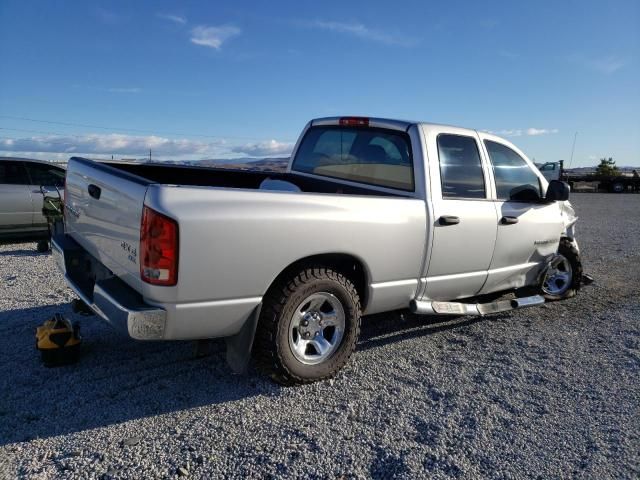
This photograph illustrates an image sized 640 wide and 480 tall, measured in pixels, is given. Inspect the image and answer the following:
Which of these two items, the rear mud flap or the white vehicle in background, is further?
the white vehicle in background

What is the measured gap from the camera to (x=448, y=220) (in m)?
4.01

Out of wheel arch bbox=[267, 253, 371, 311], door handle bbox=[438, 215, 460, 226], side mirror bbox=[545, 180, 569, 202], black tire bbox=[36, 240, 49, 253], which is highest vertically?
side mirror bbox=[545, 180, 569, 202]

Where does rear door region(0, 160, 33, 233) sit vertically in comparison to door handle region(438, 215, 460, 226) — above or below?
below

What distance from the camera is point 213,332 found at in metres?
3.05

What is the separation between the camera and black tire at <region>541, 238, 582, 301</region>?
18.6 feet

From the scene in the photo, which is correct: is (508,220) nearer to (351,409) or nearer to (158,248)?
(351,409)

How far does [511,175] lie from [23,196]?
25.1 ft

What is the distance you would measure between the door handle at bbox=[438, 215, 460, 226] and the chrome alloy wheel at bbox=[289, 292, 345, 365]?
1.09 meters

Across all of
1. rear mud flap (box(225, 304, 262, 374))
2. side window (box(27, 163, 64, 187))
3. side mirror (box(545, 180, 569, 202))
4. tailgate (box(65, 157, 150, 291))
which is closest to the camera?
tailgate (box(65, 157, 150, 291))

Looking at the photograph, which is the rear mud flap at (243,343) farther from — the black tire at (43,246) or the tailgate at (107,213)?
the black tire at (43,246)

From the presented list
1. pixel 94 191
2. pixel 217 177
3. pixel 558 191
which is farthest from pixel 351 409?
pixel 558 191

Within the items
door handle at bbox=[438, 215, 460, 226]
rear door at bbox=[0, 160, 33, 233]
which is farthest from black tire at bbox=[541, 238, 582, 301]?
rear door at bbox=[0, 160, 33, 233]

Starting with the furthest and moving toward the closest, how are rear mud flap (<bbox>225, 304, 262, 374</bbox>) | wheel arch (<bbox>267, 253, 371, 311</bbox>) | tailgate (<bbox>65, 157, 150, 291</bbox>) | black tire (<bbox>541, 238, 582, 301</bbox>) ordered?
black tire (<bbox>541, 238, 582, 301</bbox>) < wheel arch (<bbox>267, 253, 371, 311</bbox>) < rear mud flap (<bbox>225, 304, 262, 374</bbox>) < tailgate (<bbox>65, 157, 150, 291</bbox>)

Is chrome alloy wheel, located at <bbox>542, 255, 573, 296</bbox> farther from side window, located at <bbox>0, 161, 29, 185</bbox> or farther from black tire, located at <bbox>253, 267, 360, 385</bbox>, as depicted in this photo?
side window, located at <bbox>0, 161, 29, 185</bbox>
